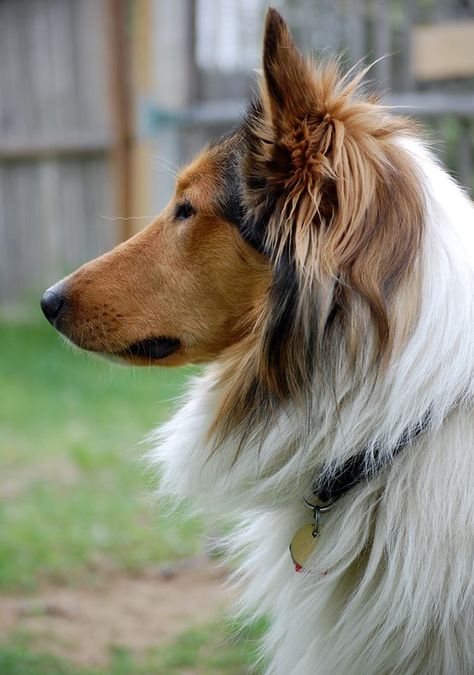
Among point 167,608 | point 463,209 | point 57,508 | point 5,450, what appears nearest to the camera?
point 463,209

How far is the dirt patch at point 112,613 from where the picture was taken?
144 inches

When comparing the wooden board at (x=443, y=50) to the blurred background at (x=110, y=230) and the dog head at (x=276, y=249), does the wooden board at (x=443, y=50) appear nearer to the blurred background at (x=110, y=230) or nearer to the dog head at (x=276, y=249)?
the blurred background at (x=110, y=230)

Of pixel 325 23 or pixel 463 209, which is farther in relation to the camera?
pixel 325 23

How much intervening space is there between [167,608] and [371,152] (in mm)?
2508

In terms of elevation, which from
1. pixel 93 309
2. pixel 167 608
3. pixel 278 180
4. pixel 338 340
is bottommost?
pixel 167 608

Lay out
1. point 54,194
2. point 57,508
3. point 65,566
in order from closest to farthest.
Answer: point 65,566, point 57,508, point 54,194

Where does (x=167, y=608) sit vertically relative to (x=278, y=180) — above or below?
below

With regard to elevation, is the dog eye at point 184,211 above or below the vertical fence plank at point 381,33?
below

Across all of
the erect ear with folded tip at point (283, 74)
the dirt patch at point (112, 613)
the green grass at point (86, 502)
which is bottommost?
the dirt patch at point (112, 613)

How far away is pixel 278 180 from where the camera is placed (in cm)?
231

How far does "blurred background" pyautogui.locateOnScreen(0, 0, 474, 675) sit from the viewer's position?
3.81 meters

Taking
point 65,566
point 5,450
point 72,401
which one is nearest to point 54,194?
point 72,401

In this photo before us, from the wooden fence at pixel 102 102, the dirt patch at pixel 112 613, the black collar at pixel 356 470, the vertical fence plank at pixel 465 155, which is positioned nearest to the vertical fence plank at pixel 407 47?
the wooden fence at pixel 102 102

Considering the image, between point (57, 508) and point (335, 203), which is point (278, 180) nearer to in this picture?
point (335, 203)
